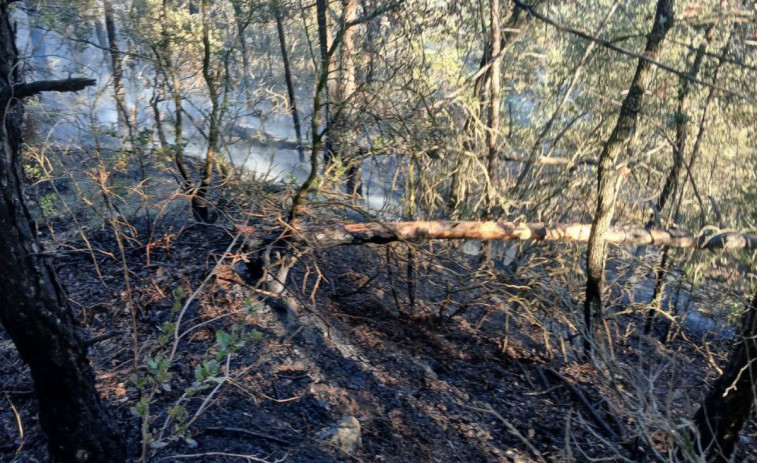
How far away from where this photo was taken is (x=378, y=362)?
19.1ft

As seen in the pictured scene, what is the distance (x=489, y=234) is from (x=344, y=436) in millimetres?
2814

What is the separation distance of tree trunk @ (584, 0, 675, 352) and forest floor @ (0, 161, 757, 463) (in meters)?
0.48

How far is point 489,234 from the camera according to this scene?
6.13m

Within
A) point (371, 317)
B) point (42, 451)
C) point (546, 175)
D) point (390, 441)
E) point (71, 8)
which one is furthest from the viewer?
point (71, 8)

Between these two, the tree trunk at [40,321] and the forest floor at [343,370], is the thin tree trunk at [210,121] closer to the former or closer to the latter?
the forest floor at [343,370]

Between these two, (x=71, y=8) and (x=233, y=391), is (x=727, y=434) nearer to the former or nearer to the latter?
(x=233, y=391)

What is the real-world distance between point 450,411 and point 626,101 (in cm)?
354

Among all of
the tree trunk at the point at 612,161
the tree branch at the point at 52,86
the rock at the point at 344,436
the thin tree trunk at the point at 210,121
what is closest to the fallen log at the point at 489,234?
the tree trunk at the point at 612,161

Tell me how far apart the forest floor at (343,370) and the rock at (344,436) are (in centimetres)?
1

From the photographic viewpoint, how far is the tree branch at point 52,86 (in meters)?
2.62

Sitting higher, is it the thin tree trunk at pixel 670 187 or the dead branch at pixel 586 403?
the thin tree trunk at pixel 670 187

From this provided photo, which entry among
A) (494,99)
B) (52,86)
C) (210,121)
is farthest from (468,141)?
(52,86)

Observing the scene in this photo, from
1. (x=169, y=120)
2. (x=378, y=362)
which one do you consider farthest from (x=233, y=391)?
(x=169, y=120)

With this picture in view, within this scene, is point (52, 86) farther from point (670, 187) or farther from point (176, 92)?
point (670, 187)
